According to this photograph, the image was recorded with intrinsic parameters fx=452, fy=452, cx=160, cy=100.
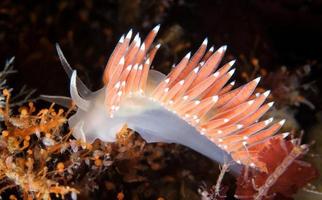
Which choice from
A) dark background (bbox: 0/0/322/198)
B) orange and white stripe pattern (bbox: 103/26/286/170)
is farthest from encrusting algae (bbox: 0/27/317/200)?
dark background (bbox: 0/0/322/198)

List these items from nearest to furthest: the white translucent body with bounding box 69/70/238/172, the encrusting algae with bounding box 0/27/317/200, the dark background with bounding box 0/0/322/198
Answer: the encrusting algae with bounding box 0/27/317/200 < the white translucent body with bounding box 69/70/238/172 < the dark background with bounding box 0/0/322/198

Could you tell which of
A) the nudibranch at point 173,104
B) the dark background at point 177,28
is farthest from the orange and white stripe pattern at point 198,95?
the dark background at point 177,28

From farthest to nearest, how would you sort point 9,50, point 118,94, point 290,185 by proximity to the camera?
1. point 9,50
2. point 290,185
3. point 118,94

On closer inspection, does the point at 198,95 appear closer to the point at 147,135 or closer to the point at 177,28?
the point at 147,135

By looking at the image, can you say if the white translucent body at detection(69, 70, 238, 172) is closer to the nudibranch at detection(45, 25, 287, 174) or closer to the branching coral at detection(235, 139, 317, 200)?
the nudibranch at detection(45, 25, 287, 174)

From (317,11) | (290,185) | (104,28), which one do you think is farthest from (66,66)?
(317,11)

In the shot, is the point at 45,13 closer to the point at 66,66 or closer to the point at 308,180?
the point at 66,66

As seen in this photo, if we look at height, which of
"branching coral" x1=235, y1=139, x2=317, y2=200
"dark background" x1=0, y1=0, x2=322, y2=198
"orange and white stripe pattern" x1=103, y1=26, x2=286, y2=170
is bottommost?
"branching coral" x1=235, y1=139, x2=317, y2=200

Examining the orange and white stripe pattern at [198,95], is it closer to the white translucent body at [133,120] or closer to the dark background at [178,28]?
the white translucent body at [133,120]

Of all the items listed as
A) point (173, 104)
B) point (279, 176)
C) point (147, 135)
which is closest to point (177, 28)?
point (147, 135)
